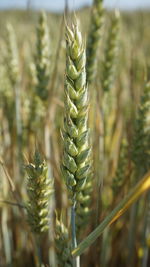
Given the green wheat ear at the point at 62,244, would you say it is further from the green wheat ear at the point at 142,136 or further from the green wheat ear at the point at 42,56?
the green wheat ear at the point at 42,56

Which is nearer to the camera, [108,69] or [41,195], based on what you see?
[41,195]

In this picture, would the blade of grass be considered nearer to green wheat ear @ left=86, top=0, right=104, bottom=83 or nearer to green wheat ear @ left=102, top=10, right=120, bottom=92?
green wheat ear @ left=86, top=0, right=104, bottom=83

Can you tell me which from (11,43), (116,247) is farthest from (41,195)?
(11,43)

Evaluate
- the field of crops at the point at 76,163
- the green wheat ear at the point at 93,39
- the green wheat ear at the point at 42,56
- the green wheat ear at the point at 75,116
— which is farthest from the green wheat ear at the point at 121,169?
the green wheat ear at the point at 75,116

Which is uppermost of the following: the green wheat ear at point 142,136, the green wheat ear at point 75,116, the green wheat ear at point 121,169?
the green wheat ear at point 75,116

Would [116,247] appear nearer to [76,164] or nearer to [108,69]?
[108,69]
